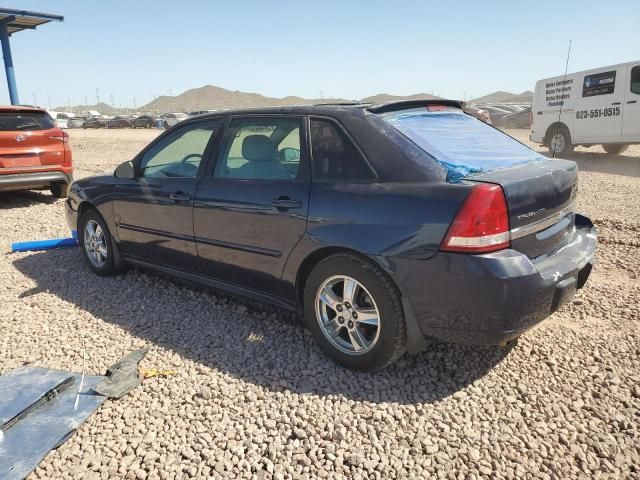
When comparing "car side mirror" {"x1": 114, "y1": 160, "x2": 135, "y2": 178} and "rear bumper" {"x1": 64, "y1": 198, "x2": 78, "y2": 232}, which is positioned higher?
"car side mirror" {"x1": 114, "y1": 160, "x2": 135, "y2": 178}

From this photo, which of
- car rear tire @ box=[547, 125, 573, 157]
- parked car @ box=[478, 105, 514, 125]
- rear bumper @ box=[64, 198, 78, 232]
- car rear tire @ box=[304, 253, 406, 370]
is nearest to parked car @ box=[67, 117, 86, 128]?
parked car @ box=[478, 105, 514, 125]

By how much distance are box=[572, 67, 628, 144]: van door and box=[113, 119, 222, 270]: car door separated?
37.0 feet

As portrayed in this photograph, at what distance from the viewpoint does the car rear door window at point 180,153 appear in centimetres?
388

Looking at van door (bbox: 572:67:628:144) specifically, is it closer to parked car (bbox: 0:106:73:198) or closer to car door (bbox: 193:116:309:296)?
car door (bbox: 193:116:309:296)

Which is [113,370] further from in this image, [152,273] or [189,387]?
[152,273]

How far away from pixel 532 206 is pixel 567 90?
1200 centimetres

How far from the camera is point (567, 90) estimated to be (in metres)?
12.8

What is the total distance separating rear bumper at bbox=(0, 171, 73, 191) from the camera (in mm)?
7613

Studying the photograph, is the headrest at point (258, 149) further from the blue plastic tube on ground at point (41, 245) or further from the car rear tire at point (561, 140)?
the car rear tire at point (561, 140)

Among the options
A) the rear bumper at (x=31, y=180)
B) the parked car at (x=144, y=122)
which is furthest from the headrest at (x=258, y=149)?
the parked car at (x=144, y=122)

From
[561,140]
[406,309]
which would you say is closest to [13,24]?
[561,140]

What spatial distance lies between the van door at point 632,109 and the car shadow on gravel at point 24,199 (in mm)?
12386

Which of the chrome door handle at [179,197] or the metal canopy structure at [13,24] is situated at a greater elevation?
the metal canopy structure at [13,24]

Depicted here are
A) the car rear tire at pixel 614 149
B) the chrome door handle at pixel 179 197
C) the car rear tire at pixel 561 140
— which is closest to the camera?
the chrome door handle at pixel 179 197
